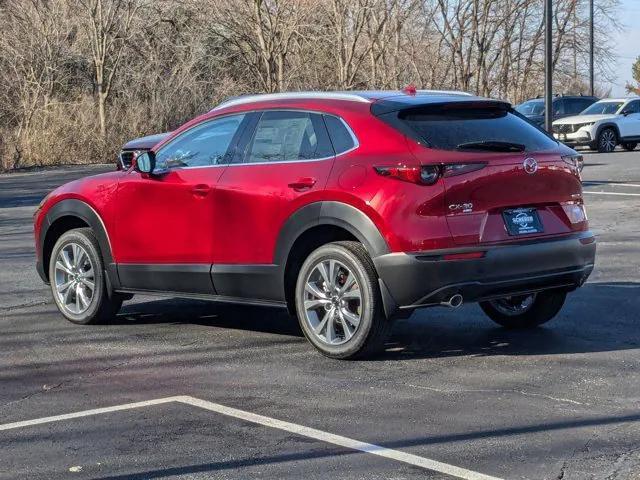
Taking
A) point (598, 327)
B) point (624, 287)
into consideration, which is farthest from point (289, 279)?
point (624, 287)

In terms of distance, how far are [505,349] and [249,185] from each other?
2052 mm

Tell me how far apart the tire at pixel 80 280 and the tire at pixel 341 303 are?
1.93 metres

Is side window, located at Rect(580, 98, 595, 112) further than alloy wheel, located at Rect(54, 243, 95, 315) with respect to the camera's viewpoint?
Yes

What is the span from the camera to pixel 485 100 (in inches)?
307

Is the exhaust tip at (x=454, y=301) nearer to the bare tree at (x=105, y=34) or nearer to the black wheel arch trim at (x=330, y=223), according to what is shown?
the black wheel arch trim at (x=330, y=223)

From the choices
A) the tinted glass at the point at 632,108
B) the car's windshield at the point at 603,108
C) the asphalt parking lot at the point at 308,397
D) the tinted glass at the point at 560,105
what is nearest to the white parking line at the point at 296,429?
the asphalt parking lot at the point at 308,397

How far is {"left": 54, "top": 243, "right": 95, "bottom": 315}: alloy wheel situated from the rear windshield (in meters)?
2.87

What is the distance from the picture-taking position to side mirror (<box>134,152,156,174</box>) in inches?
337

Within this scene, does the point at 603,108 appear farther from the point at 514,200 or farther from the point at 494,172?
the point at 494,172

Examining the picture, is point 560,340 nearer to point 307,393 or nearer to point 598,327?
point 598,327

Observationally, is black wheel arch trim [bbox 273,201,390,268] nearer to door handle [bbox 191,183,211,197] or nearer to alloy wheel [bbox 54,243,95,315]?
door handle [bbox 191,183,211,197]

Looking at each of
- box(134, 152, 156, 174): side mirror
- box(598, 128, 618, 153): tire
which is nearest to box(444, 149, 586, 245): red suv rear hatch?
box(134, 152, 156, 174): side mirror

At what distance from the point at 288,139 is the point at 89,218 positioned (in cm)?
194

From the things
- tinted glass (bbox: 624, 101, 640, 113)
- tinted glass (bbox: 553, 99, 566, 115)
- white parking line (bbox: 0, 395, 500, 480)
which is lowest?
white parking line (bbox: 0, 395, 500, 480)
